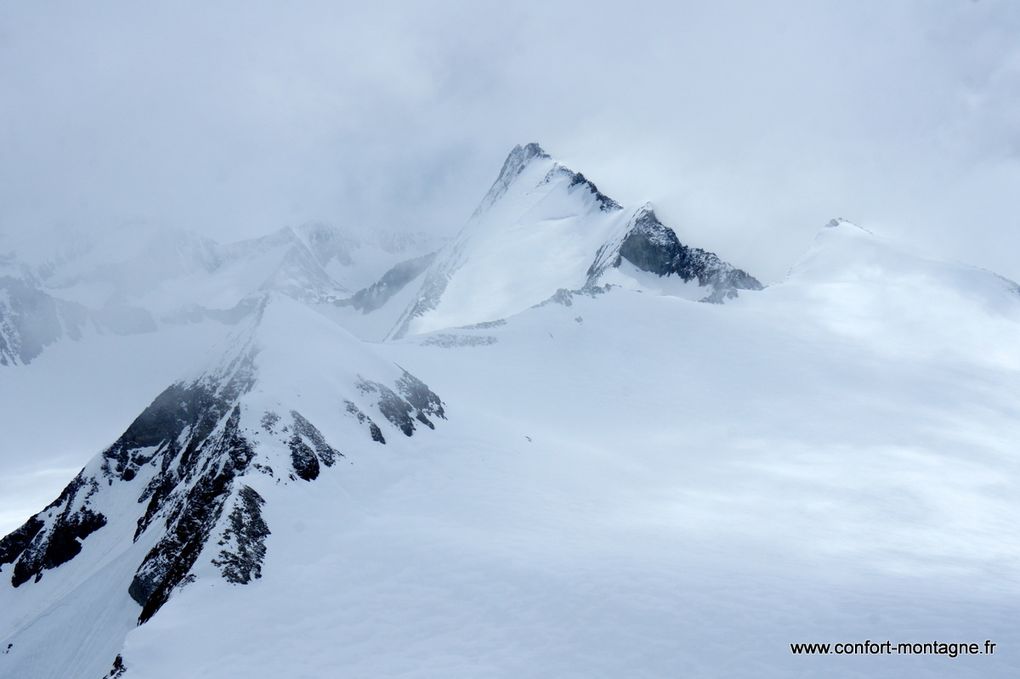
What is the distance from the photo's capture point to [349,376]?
38094 millimetres

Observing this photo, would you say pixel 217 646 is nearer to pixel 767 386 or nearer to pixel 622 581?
pixel 622 581

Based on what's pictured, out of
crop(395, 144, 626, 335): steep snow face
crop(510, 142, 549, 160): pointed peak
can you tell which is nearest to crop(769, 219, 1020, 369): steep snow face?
crop(395, 144, 626, 335): steep snow face

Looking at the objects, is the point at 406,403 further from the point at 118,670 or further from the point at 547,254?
the point at 547,254

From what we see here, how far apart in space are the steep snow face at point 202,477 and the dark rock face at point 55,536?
95 mm

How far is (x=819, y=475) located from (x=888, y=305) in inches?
1975

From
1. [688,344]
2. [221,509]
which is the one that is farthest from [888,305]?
[221,509]

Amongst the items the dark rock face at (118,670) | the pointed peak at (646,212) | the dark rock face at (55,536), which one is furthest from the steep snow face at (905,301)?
the dark rock face at (55,536)

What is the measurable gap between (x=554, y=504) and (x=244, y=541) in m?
15.8

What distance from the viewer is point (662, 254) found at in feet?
345

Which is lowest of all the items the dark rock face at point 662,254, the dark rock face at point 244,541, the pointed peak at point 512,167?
the dark rock face at point 244,541

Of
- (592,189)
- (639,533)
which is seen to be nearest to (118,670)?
(639,533)

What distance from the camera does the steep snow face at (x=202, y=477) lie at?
24.9m

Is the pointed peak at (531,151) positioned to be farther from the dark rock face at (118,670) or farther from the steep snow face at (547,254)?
the dark rock face at (118,670)

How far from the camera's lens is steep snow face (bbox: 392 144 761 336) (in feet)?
343
